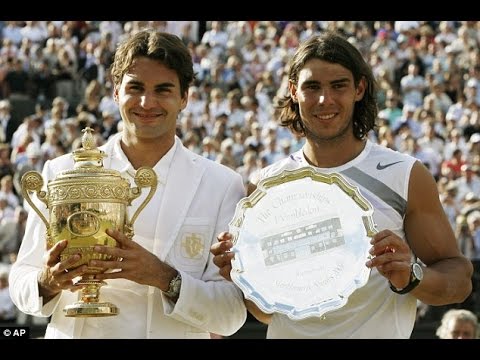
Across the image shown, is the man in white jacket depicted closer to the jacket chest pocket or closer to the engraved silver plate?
the jacket chest pocket

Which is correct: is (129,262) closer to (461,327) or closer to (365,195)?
(365,195)

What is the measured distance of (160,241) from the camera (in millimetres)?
4766

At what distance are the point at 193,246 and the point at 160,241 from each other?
125mm

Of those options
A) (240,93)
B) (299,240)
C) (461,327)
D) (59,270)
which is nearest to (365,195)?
(299,240)

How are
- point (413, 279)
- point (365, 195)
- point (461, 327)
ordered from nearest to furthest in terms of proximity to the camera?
point (413, 279)
point (365, 195)
point (461, 327)

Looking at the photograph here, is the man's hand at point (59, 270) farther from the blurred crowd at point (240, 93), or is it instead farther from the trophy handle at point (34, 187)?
the blurred crowd at point (240, 93)

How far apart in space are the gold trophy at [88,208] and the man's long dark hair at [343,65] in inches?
27.0

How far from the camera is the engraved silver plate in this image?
4.47 meters

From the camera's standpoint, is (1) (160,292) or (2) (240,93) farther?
(2) (240,93)
